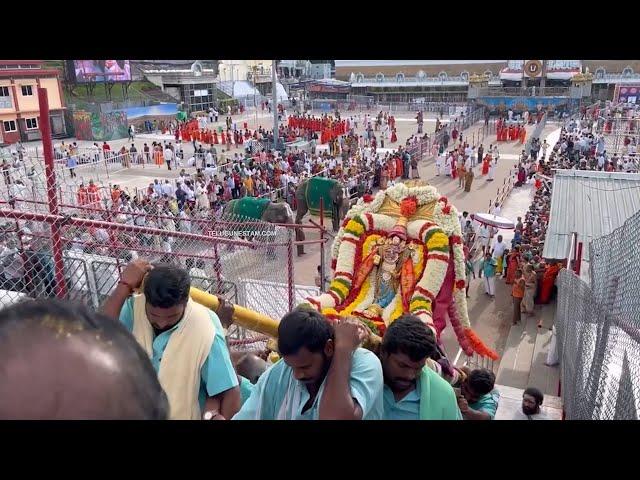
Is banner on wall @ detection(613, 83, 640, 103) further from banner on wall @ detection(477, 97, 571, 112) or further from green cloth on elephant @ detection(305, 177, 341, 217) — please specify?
green cloth on elephant @ detection(305, 177, 341, 217)

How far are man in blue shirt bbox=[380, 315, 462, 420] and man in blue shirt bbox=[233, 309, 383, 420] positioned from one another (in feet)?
0.42

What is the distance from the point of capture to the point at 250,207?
13.5 metres

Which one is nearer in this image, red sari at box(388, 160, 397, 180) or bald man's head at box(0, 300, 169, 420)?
bald man's head at box(0, 300, 169, 420)

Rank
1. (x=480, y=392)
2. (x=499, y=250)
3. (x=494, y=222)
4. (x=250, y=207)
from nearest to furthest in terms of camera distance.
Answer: (x=480, y=392) → (x=499, y=250) → (x=494, y=222) → (x=250, y=207)

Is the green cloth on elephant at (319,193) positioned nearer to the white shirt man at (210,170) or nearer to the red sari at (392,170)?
the white shirt man at (210,170)

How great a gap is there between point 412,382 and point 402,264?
14.9 ft

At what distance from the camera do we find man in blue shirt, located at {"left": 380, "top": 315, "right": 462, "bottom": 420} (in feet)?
7.29

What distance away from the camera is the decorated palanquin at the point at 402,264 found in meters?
6.49

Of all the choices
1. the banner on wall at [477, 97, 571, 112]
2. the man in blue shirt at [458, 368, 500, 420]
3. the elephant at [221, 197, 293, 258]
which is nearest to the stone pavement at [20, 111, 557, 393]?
the elephant at [221, 197, 293, 258]

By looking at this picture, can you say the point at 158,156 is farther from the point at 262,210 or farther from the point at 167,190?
the point at 262,210

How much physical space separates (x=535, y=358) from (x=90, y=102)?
1242 inches

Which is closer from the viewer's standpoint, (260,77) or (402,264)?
(402,264)

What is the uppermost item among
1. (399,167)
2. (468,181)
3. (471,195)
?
(399,167)

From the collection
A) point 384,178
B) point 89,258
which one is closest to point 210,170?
point 384,178
